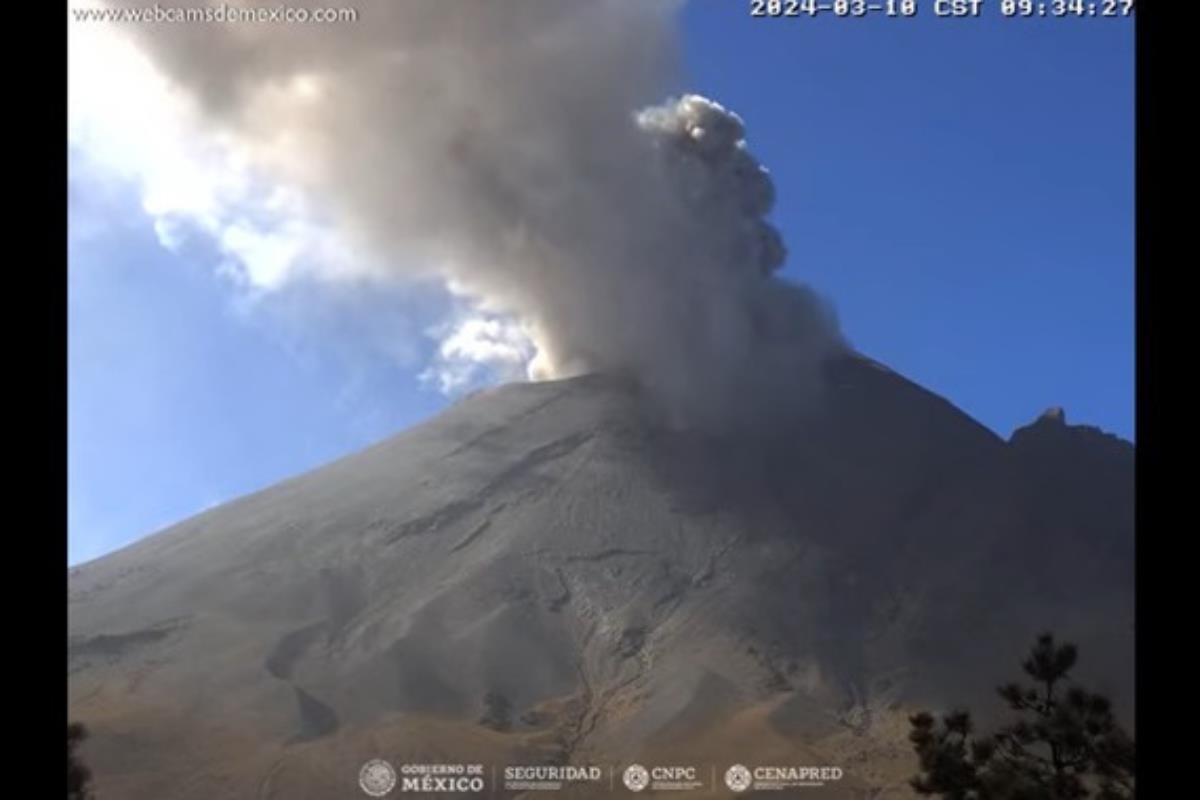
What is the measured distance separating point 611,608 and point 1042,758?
18.4 ft

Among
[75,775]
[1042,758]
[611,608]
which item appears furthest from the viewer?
[611,608]

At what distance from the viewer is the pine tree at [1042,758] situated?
8.09 meters

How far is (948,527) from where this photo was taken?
44.4 feet

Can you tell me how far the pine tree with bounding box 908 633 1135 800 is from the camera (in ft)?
26.5

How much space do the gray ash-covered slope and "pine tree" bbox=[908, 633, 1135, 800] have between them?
→ 1.39m

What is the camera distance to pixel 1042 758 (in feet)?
27.5

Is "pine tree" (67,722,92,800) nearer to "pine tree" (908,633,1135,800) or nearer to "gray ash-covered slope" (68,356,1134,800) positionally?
"gray ash-covered slope" (68,356,1134,800)

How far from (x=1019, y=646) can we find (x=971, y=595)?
1537mm

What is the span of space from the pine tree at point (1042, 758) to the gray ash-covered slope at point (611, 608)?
139cm

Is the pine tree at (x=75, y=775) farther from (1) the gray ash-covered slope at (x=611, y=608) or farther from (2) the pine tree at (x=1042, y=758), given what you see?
(2) the pine tree at (x=1042, y=758)

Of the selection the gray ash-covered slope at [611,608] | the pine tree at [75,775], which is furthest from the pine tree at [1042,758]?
the pine tree at [75,775]

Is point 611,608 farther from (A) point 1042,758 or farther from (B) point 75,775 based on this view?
(B) point 75,775

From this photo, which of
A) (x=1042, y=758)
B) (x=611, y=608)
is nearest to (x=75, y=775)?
(x=1042, y=758)
